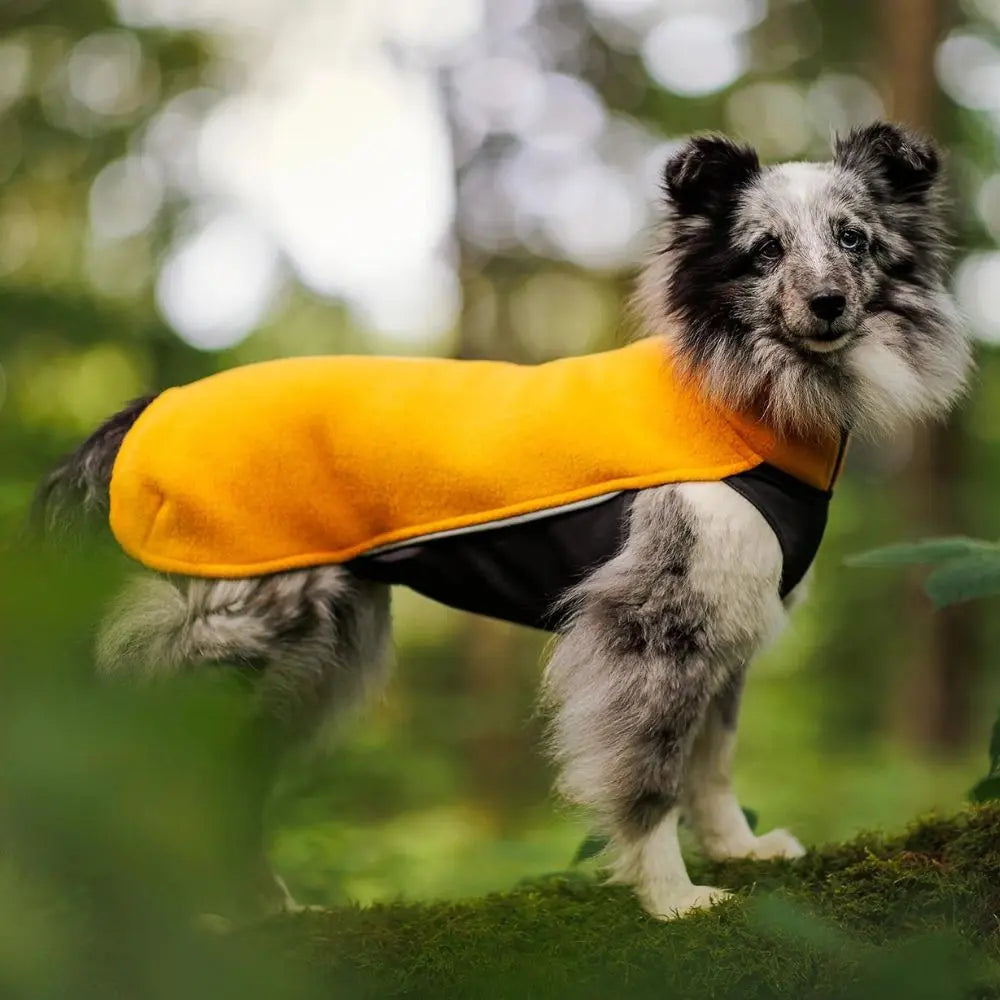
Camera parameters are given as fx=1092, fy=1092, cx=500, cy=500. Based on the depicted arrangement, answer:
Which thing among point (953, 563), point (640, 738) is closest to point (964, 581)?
point (953, 563)

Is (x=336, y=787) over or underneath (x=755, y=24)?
underneath

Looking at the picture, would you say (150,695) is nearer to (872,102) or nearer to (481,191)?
(481,191)

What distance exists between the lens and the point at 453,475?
2.91 meters

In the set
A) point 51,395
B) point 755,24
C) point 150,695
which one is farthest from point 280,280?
point 150,695

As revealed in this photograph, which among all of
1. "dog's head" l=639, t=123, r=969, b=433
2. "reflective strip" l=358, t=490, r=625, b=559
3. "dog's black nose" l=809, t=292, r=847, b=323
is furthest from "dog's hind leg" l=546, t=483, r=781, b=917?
"dog's black nose" l=809, t=292, r=847, b=323

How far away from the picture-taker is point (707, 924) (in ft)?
8.21

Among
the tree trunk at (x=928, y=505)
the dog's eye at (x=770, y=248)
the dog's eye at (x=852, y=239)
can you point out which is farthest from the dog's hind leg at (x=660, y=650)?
the tree trunk at (x=928, y=505)

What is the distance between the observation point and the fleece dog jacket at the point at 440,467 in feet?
9.36

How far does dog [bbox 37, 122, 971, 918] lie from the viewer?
2.81 meters

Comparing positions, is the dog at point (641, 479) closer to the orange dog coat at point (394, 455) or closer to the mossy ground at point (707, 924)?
the orange dog coat at point (394, 455)

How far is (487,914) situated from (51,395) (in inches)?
116

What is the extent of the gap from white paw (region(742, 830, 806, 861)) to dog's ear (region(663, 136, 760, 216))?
5.99ft

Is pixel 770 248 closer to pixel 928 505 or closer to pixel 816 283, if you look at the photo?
pixel 816 283

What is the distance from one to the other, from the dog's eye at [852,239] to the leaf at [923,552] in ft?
2.62
